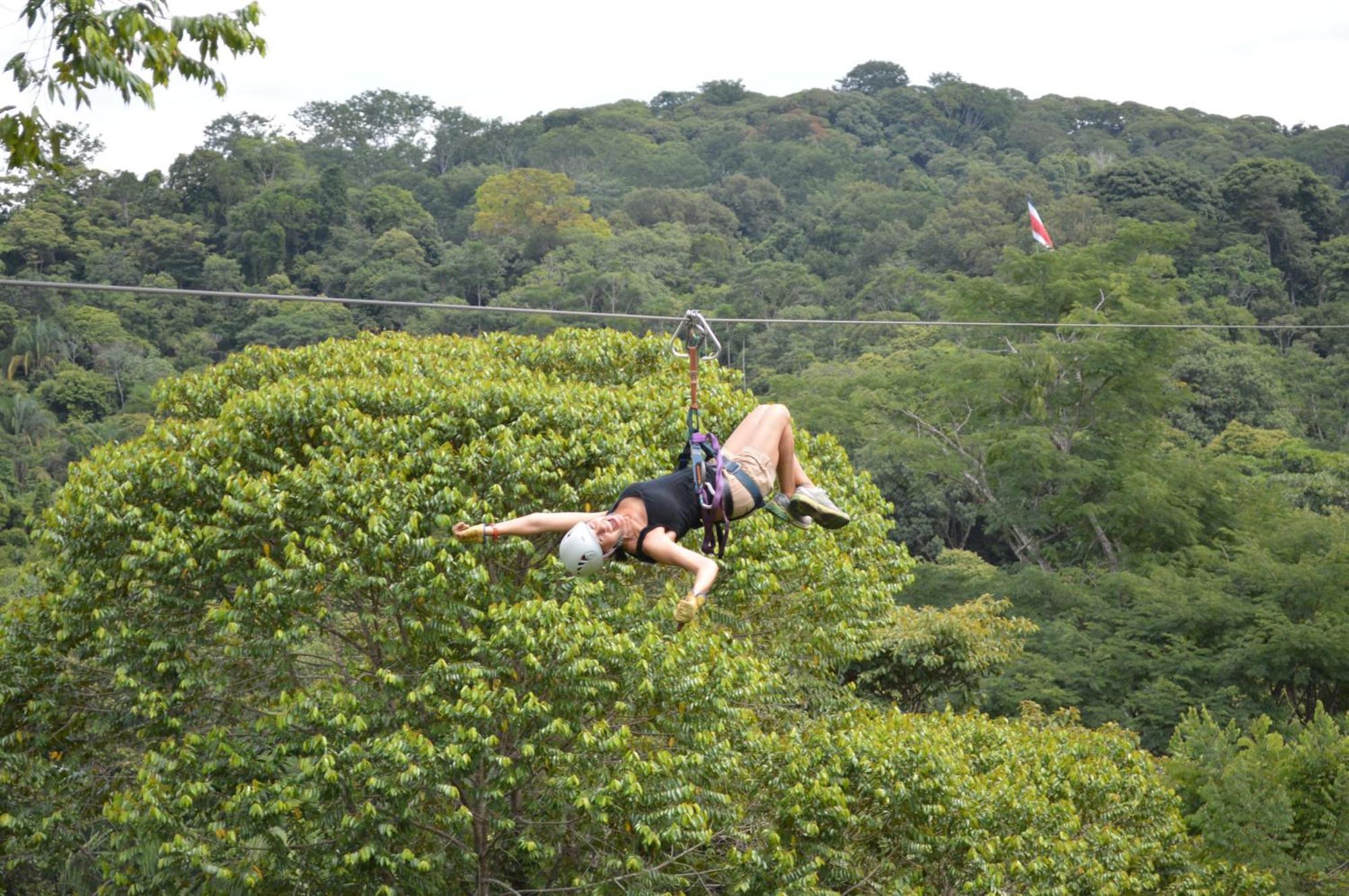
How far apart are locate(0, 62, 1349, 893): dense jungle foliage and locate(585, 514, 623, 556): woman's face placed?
2.90 metres

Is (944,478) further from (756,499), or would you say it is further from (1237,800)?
(756,499)

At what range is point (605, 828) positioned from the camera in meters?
8.24

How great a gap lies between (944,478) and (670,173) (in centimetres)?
4729

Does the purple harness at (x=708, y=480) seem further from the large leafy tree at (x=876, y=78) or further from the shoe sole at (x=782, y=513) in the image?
the large leafy tree at (x=876, y=78)

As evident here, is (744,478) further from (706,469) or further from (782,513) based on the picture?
(782,513)

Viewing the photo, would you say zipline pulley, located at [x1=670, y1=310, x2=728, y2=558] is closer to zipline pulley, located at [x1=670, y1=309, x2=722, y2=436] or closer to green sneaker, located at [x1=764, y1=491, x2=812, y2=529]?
zipline pulley, located at [x1=670, y1=309, x2=722, y2=436]

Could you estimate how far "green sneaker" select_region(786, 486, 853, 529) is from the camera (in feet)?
17.0

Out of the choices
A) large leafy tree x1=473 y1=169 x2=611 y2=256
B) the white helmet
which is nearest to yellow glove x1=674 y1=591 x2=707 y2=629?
the white helmet

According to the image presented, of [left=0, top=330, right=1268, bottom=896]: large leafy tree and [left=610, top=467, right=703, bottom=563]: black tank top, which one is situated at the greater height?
[left=610, top=467, right=703, bottom=563]: black tank top

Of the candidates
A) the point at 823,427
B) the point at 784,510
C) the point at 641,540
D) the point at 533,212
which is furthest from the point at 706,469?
the point at 533,212

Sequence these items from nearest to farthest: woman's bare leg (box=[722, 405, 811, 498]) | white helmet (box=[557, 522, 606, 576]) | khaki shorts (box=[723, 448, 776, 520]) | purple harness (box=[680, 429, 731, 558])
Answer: white helmet (box=[557, 522, 606, 576])
purple harness (box=[680, 429, 731, 558])
khaki shorts (box=[723, 448, 776, 520])
woman's bare leg (box=[722, 405, 811, 498])

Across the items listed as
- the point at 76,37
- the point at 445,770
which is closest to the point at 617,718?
the point at 445,770

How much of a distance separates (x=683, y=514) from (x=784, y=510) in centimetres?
71

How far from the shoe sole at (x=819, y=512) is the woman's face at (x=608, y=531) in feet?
2.61
